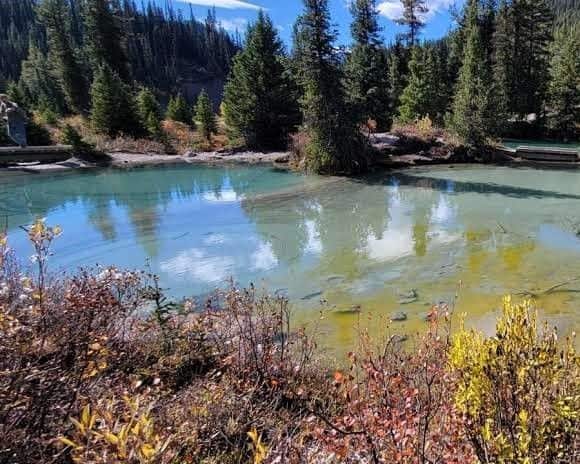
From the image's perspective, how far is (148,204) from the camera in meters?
15.7

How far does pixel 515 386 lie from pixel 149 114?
1307 inches

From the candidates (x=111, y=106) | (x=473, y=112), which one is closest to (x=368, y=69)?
(x=473, y=112)

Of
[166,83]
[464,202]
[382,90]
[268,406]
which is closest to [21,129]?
[382,90]

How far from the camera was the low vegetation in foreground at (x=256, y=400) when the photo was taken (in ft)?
6.27

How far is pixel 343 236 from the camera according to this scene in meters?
10.9

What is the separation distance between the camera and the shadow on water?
14930 mm

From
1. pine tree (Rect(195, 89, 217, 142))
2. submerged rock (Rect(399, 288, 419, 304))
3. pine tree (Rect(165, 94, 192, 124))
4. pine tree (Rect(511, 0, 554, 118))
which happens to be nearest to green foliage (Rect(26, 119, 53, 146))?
pine tree (Rect(165, 94, 192, 124))

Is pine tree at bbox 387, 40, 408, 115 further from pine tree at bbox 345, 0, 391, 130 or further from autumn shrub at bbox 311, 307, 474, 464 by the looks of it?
autumn shrub at bbox 311, 307, 474, 464

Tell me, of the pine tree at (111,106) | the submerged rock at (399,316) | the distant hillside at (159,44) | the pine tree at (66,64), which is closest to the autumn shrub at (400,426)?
the submerged rock at (399,316)

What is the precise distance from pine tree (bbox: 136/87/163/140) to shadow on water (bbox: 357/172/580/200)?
1822 cm

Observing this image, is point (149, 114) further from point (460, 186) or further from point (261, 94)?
point (460, 186)

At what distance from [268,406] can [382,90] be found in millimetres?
30500

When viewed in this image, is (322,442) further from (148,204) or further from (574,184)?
(574,184)

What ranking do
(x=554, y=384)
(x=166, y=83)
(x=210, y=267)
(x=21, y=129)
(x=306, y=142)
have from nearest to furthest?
(x=554, y=384) < (x=210, y=267) < (x=306, y=142) < (x=21, y=129) < (x=166, y=83)
